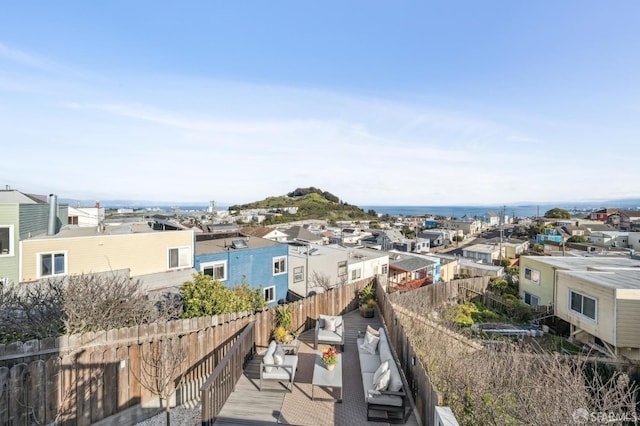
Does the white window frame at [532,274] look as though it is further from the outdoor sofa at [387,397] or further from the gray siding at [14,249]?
the gray siding at [14,249]

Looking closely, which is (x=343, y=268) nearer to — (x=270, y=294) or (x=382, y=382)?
(x=270, y=294)

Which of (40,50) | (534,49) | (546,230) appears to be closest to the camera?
(40,50)

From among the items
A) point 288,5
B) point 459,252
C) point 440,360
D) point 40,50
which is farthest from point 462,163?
point 40,50

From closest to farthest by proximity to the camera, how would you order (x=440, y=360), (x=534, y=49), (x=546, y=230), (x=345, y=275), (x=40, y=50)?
(x=440, y=360) < (x=40, y=50) < (x=534, y=49) < (x=345, y=275) < (x=546, y=230)

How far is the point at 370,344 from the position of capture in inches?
321

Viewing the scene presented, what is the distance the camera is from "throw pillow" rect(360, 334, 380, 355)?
26.1 ft

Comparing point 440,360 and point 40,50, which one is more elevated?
point 40,50

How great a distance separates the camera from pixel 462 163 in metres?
40.8

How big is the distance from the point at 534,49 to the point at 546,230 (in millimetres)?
56334

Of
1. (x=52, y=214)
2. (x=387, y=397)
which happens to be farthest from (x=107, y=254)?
(x=387, y=397)

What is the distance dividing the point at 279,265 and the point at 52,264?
12379 mm

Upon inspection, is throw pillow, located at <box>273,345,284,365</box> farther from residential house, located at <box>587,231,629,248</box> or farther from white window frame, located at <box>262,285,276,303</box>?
residential house, located at <box>587,231,629,248</box>

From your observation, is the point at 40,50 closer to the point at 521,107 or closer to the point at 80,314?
the point at 80,314

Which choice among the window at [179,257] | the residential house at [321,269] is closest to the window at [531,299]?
the residential house at [321,269]
